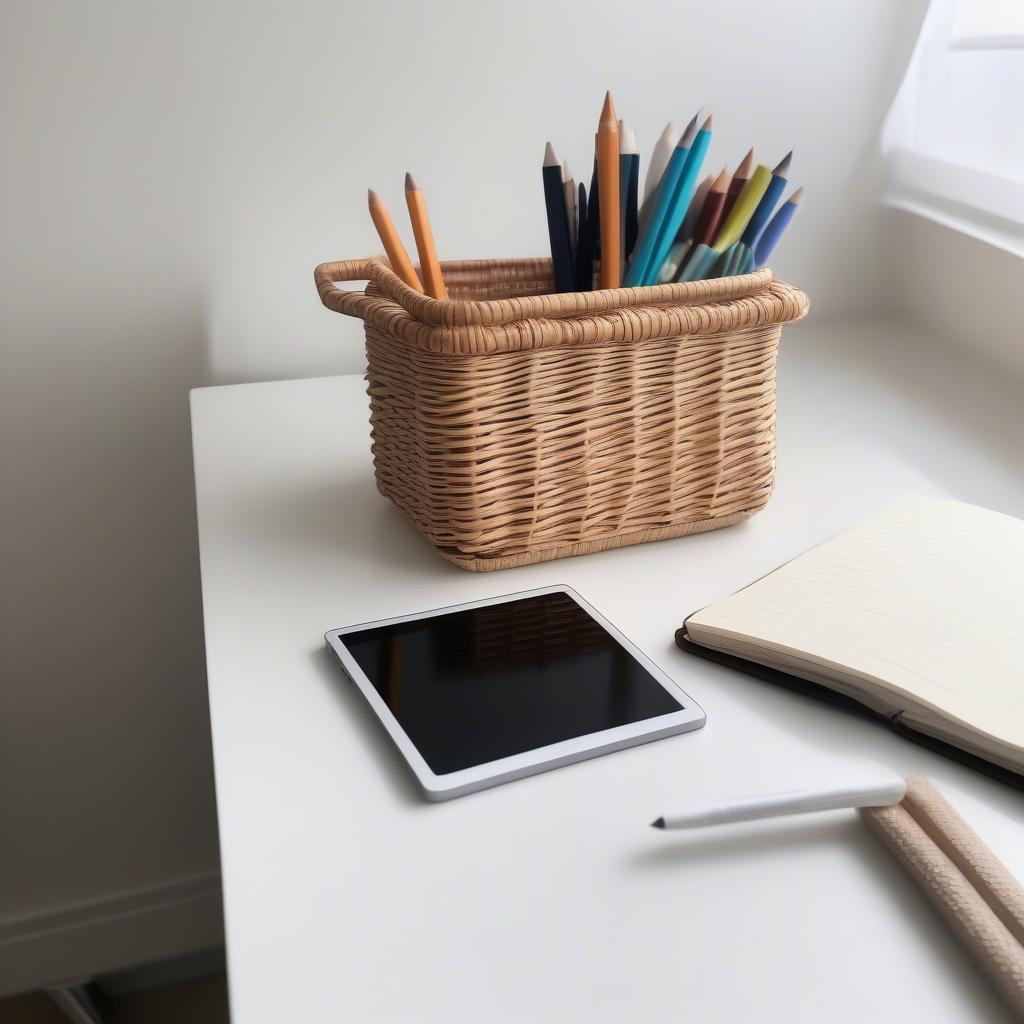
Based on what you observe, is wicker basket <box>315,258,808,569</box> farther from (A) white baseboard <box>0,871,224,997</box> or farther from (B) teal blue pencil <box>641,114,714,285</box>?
(A) white baseboard <box>0,871,224,997</box>

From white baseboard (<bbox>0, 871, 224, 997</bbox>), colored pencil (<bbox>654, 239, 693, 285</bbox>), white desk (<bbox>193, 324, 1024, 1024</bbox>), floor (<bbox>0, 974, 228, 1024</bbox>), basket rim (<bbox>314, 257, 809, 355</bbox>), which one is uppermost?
colored pencil (<bbox>654, 239, 693, 285</bbox>)

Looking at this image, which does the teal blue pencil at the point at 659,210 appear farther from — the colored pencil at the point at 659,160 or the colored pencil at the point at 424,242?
the colored pencil at the point at 424,242

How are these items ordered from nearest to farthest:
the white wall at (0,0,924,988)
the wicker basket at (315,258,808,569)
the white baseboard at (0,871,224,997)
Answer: the wicker basket at (315,258,808,569)
the white wall at (0,0,924,988)
the white baseboard at (0,871,224,997)

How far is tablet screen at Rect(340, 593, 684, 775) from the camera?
0.46 metres

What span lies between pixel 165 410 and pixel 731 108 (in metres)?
0.59

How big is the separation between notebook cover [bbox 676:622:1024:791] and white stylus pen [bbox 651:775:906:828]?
0.17 feet

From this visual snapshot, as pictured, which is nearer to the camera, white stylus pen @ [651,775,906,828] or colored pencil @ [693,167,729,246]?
white stylus pen @ [651,775,906,828]

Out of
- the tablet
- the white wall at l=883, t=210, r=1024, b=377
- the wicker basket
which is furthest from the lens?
the white wall at l=883, t=210, r=1024, b=377

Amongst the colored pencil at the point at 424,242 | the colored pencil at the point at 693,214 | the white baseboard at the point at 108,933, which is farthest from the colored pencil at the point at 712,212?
the white baseboard at the point at 108,933

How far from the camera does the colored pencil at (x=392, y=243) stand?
612mm

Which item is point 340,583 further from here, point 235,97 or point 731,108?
point 731,108

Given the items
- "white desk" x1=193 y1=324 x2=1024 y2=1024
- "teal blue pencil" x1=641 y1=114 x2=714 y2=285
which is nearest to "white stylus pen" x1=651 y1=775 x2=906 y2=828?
"white desk" x1=193 y1=324 x2=1024 y2=1024

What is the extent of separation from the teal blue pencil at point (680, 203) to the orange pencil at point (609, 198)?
21 millimetres

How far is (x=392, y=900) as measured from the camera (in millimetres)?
376
